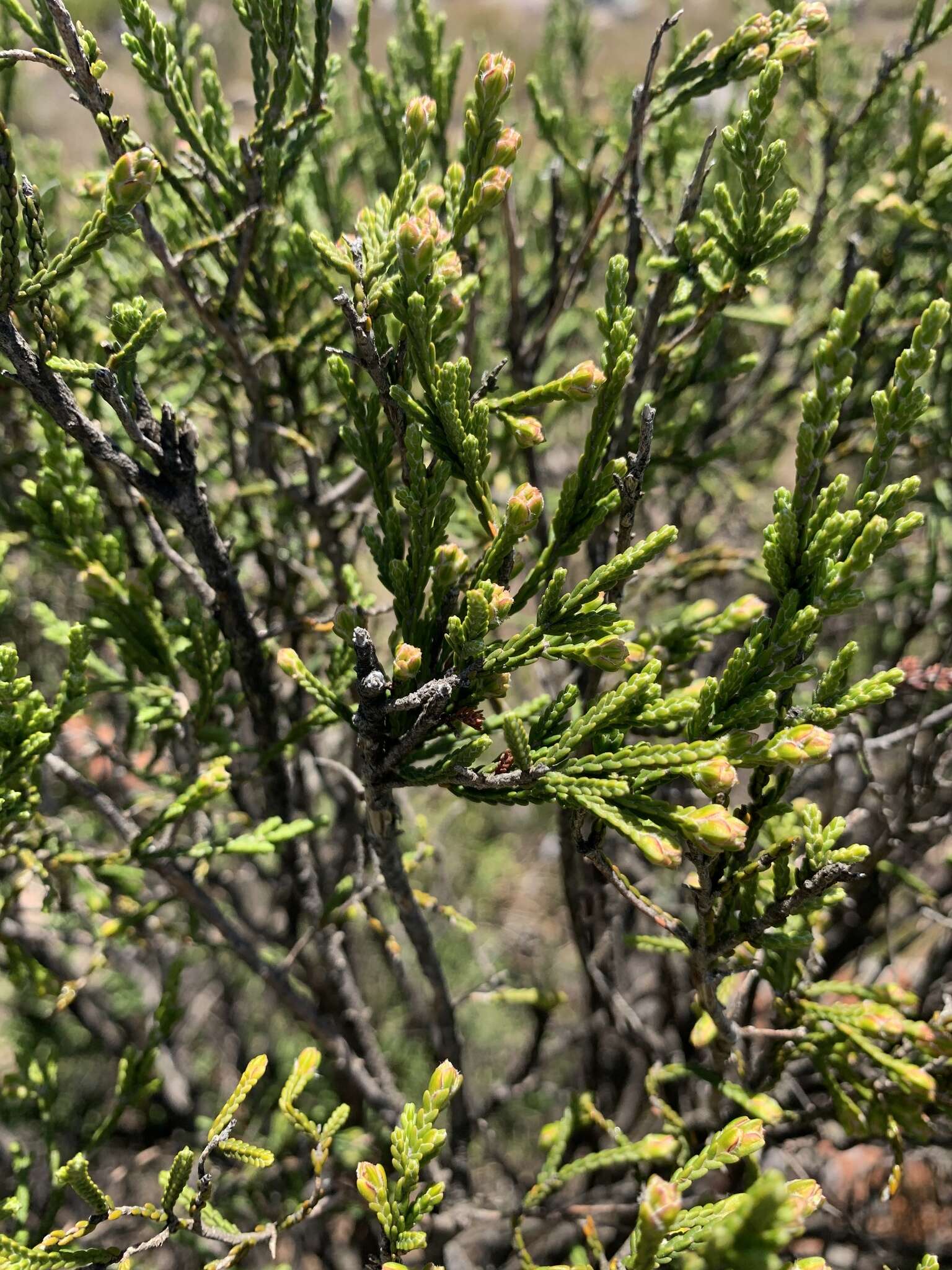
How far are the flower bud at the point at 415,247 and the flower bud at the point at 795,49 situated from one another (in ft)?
2.67

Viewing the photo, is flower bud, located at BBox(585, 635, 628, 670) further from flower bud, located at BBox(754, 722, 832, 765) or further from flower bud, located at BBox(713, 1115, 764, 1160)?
flower bud, located at BBox(713, 1115, 764, 1160)

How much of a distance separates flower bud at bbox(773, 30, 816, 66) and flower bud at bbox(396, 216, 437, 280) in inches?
32.0

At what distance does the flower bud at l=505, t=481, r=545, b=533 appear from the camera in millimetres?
1295

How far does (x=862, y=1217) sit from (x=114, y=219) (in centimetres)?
354

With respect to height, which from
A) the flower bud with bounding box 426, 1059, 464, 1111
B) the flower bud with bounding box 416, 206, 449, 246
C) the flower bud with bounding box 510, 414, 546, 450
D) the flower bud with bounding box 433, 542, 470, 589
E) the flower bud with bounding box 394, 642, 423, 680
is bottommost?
the flower bud with bounding box 426, 1059, 464, 1111

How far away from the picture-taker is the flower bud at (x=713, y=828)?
1.17m

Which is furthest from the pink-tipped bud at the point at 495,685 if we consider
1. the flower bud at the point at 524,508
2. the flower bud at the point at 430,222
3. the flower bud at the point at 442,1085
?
the flower bud at the point at 430,222

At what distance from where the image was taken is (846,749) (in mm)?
2168

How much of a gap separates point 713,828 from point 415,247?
96 cm

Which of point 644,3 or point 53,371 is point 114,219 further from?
point 644,3

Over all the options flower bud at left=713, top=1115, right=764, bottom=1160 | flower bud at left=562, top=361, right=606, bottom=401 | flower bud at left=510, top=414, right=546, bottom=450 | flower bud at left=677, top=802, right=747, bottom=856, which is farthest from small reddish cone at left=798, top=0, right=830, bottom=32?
flower bud at left=713, top=1115, right=764, bottom=1160

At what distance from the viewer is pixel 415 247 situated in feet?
4.14

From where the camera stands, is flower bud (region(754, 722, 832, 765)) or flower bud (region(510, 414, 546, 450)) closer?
flower bud (region(754, 722, 832, 765))

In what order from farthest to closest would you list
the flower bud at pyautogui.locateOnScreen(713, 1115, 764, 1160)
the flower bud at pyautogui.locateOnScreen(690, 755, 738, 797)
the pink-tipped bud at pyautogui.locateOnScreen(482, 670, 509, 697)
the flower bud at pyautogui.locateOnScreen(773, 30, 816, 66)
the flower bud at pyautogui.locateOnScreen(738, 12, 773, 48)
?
the flower bud at pyautogui.locateOnScreen(738, 12, 773, 48), the flower bud at pyautogui.locateOnScreen(773, 30, 816, 66), the pink-tipped bud at pyautogui.locateOnScreen(482, 670, 509, 697), the flower bud at pyautogui.locateOnScreen(713, 1115, 764, 1160), the flower bud at pyautogui.locateOnScreen(690, 755, 738, 797)
